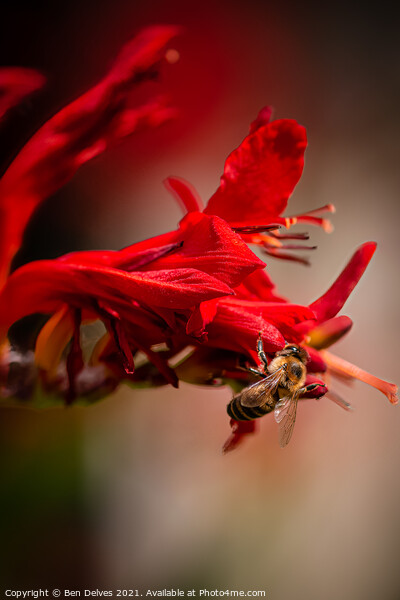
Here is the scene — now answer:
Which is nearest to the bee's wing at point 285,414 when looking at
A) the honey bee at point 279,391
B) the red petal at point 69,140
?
the honey bee at point 279,391

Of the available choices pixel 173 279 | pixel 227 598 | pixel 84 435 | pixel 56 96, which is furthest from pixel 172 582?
pixel 56 96

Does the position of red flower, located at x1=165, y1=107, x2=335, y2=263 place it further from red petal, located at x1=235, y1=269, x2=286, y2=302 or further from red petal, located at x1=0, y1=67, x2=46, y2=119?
red petal, located at x1=0, y1=67, x2=46, y2=119

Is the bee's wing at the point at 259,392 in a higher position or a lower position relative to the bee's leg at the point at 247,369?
lower

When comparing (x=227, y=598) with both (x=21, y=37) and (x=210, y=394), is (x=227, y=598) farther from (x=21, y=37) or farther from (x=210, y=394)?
(x=21, y=37)

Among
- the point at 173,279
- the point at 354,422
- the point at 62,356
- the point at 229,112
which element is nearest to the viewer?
the point at 173,279

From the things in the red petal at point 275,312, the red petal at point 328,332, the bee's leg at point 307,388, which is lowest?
the bee's leg at point 307,388

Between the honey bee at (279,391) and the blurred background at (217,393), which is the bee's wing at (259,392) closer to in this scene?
the honey bee at (279,391)
